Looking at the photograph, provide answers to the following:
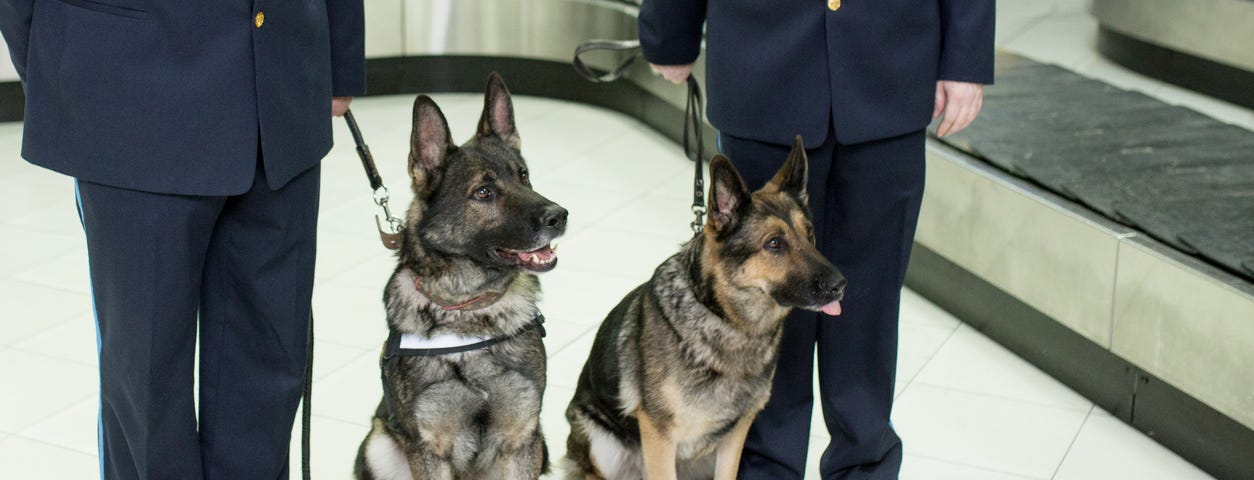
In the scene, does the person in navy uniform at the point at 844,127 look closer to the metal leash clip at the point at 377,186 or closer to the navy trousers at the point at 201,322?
the metal leash clip at the point at 377,186

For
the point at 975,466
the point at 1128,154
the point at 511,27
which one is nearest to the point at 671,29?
the point at 975,466

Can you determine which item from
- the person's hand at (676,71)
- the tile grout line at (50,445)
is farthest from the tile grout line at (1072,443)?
the tile grout line at (50,445)

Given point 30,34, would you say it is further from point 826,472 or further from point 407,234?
point 826,472

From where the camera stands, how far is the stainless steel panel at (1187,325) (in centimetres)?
294

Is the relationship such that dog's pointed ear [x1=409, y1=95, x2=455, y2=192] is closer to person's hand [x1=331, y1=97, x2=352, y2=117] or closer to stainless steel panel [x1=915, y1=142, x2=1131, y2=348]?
person's hand [x1=331, y1=97, x2=352, y2=117]

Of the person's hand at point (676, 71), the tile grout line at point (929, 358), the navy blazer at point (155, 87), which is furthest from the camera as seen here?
the tile grout line at point (929, 358)

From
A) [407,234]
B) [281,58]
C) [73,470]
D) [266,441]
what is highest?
[281,58]

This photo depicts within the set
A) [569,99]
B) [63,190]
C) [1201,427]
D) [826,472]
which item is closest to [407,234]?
[826,472]

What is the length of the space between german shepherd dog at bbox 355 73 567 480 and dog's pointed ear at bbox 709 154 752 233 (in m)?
0.32

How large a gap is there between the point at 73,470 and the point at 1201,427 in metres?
2.76

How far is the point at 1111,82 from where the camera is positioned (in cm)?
486

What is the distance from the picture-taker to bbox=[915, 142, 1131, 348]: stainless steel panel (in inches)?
135

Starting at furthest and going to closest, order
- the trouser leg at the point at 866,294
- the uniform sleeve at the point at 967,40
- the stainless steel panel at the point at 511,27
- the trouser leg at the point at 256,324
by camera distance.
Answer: the stainless steel panel at the point at 511,27 → the trouser leg at the point at 866,294 → the uniform sleeve at the point at 967,40 → the trouser leg at the point at 256,324

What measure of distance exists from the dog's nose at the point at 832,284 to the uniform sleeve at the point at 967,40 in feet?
1.60
